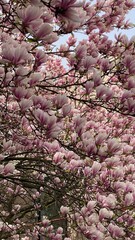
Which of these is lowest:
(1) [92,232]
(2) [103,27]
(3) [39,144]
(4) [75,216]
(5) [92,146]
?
(1) [92,232]

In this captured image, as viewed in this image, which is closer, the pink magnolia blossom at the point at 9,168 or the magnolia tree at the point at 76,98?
the magnolia tree at the point at 76,98

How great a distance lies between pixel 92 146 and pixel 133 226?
108 cm

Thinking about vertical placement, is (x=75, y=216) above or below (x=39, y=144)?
below

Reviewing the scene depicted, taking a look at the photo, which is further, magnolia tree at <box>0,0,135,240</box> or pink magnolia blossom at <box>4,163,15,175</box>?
pink magnolia blossom at <box>4,163,15,175</box>

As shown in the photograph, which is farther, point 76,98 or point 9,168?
point 76,98

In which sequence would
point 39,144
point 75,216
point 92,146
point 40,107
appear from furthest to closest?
1. point 39,144
2. point 75,216
3. point 92,146
4. point 40,107

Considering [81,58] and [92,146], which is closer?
[92,146]

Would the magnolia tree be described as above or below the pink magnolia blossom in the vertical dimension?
above

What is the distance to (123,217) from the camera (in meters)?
3.19

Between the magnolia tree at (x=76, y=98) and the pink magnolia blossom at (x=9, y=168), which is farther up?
the magnolia tree at (x=76, y=98)

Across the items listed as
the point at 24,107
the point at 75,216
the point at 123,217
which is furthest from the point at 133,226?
the point at 24,107

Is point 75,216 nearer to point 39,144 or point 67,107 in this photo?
point 39,144

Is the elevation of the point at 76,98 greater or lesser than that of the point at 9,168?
greater

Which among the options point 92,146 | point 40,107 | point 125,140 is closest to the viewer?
point 40,107
